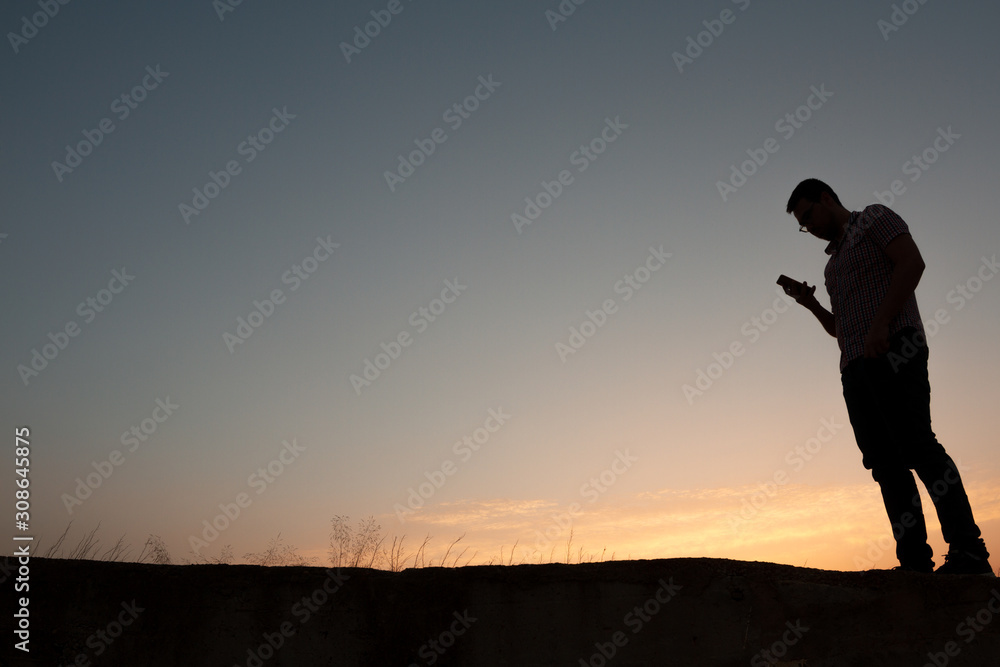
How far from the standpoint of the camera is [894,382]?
301 cm

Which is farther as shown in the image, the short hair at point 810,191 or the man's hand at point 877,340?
the short hair at point 810,191

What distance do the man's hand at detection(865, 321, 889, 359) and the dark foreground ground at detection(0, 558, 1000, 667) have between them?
0.85 meters

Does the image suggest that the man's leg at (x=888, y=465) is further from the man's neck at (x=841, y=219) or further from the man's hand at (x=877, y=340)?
the man's neck at (x=841, y=219)

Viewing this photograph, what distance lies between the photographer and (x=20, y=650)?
2.74 metres

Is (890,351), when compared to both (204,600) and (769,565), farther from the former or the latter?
(204,600)

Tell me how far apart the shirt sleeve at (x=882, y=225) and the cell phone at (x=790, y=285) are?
0.46 m

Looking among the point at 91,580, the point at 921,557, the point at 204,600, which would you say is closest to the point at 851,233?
the point at 921,557

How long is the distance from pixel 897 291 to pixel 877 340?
21cm

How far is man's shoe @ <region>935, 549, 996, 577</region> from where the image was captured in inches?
113

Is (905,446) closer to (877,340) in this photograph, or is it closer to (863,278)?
(877,340)

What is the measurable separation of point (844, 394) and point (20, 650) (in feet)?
11.0

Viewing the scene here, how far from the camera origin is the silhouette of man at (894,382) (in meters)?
2.89

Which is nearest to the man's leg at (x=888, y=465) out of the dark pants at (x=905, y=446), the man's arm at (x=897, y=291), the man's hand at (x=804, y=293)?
the dark pants at (x=905, y=446)

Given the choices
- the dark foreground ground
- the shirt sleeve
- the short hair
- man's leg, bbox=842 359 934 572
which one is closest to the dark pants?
man's leg, bbox=842 359 934 572
